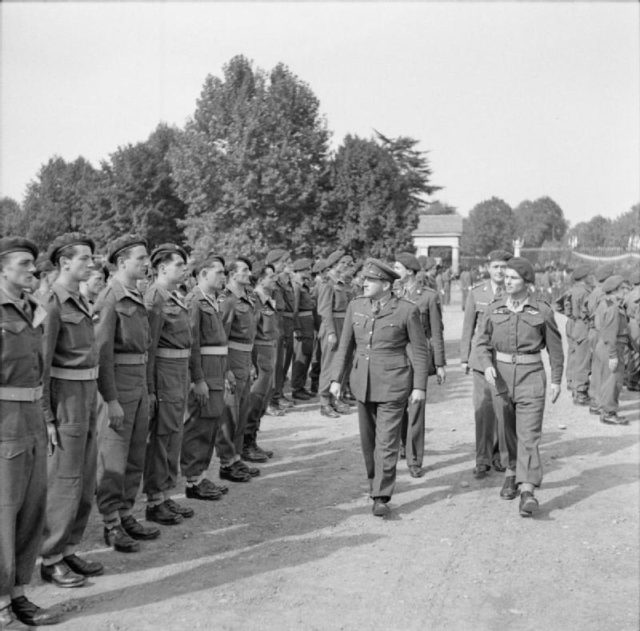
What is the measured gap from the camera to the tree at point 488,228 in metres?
93.9

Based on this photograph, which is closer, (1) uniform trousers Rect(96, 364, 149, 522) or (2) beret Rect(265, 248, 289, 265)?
(1) uniform trousers Rect(96, 364, 149, 522)

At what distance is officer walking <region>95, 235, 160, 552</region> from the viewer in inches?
Result: 205

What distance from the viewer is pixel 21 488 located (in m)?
4.15

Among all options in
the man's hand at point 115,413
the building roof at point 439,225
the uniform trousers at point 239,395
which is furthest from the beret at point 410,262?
the building roof at point 439,225

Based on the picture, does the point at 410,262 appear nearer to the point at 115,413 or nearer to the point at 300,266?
the point at 300,266

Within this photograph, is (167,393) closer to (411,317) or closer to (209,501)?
(209,501)

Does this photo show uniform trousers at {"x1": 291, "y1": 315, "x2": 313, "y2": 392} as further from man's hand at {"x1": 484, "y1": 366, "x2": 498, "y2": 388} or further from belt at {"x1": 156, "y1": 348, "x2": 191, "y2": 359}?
belt at {"x1": 156, "y1": 348, "x2": 191, "y2": 359}

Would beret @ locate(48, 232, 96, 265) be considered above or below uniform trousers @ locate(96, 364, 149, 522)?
above

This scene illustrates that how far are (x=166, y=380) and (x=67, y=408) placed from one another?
1234mm

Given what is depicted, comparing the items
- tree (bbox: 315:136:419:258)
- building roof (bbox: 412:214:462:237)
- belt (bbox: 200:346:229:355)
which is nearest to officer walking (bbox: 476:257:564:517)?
belt (bbox: 200:346:229:355)

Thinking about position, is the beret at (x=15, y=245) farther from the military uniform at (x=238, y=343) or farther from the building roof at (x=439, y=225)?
the building roof at (x=439, y=225)

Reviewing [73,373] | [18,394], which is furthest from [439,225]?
[18,394]

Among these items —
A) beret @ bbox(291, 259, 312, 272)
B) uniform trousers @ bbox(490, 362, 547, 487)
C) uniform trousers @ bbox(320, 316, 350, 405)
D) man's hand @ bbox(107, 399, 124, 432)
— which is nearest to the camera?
man's hand @ bbox(107, 399, 124, 432)

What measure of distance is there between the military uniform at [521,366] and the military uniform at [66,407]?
3.69 metres
